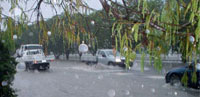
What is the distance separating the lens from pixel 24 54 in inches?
851

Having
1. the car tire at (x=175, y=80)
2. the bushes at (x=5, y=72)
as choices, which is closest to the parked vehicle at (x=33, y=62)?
the car tire at (x=175, y=80)

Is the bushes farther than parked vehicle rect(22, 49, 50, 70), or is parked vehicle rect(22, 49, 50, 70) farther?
parked vehicle rect(22, 49, 50, 70)

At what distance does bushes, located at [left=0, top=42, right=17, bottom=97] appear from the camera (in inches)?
213

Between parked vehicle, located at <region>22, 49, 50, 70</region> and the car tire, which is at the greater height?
parked vehicle, located at <region>22, 49, 50, 70</region>

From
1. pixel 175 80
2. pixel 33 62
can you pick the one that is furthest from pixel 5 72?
pixel 33 62

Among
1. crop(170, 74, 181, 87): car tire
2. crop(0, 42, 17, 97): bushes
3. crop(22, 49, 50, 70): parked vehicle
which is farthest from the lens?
crop(22, 49, 50, 70): parked vehicle

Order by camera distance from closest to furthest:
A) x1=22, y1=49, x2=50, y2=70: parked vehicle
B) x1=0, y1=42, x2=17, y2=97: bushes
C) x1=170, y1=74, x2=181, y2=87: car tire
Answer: x1=0, y1=42, x2=17, y2=97: bushes < x1=170, y1=74, x2=181, y2=87: car tire < x1=22, y1=49, x2=50, y2=70: parked vehicle

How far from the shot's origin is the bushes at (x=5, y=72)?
5.42m

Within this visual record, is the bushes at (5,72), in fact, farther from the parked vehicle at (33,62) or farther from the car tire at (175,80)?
the parked vehicle at (33,62)

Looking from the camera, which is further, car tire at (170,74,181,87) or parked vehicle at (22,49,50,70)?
parked vehicle at (22,49,50,70)

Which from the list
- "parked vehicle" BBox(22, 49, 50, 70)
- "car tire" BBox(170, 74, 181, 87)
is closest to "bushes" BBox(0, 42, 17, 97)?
"car tire" BBox(170, 74, 181, 87)

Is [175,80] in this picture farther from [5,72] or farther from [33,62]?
[33,62]

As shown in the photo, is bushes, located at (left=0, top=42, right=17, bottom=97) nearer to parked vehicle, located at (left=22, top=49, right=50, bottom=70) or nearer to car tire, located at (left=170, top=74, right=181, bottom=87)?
car tire, located at (left=170, top=74, right=181, bottom=87)

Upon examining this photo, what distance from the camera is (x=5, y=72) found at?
5.58 metres
